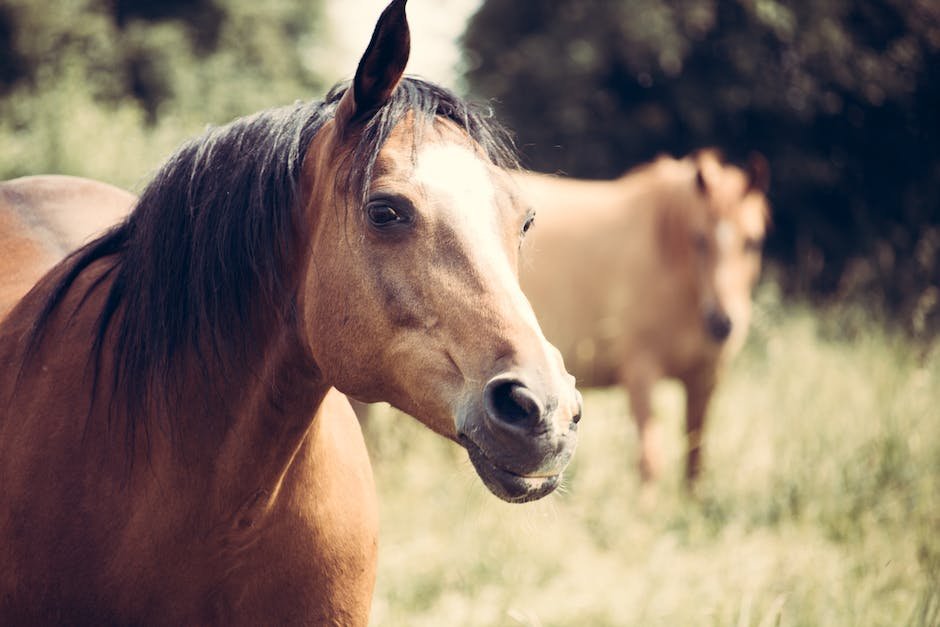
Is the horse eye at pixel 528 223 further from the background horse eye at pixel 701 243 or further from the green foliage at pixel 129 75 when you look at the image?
the green foliage at pixel 129 75

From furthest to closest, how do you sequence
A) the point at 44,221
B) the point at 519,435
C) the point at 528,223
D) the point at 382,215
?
the point at 44,221 → the point at 528,223 → the point at 382,215 → the point at 519,435

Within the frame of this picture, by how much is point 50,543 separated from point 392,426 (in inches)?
147

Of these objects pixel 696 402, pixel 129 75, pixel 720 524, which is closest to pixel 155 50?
pixel 129 75

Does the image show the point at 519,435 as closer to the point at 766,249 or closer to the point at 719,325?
the point at 719,325

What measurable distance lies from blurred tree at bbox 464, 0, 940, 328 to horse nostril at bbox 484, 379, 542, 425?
8.95 metres

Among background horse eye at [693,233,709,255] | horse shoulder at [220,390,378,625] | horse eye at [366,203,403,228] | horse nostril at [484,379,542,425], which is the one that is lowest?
background horse eye at [693,233,709,255]

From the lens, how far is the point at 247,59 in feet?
36.2

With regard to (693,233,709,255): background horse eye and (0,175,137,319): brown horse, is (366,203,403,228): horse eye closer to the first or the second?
(0,175,137,319): brown horse

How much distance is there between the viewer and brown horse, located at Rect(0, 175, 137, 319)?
2.34m

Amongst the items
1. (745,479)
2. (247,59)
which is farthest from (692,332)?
(247,59)

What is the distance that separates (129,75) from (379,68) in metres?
9.34

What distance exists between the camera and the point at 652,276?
5.30 meters

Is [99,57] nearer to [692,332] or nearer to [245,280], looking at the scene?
[692,332]

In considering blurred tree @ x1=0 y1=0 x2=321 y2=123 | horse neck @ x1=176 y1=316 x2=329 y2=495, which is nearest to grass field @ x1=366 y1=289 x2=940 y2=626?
horse neck @ x1=176 y1=316 x2=329 y2=495
